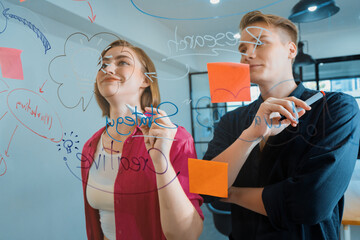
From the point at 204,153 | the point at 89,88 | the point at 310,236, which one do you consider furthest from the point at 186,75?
the point at 310,236

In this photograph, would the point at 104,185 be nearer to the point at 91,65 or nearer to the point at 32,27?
the point at 91,65

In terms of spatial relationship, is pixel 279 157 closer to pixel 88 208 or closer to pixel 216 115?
pixel 216 115

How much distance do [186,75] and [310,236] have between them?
493 mm

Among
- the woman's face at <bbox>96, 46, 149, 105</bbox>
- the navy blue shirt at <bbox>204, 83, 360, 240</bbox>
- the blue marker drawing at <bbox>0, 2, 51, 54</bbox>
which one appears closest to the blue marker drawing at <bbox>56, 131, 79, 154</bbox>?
the woman's face at <bbox>96, 46, 149, 105</bbox>

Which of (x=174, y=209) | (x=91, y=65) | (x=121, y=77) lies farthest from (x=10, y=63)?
(x=174, y=209)

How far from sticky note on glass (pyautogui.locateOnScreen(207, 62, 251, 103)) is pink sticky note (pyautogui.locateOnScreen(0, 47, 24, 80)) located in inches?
25.5

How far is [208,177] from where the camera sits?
24.0 inches

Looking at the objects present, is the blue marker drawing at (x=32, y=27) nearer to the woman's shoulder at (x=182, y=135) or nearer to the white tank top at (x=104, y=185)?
the white tank top at (x=104, y=185)

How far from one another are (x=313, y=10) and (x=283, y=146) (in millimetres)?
322

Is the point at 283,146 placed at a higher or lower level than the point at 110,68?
lower

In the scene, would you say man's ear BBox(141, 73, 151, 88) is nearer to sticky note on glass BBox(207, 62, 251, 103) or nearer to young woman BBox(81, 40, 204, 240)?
young woman BBox(81, 40, 204, 240)

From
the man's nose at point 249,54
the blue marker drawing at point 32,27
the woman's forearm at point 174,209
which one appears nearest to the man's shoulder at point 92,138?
the woman's forearm at point 174,209

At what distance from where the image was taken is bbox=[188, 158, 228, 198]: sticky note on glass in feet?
1.96

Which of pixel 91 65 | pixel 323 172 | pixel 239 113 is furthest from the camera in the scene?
pixel 91 65
